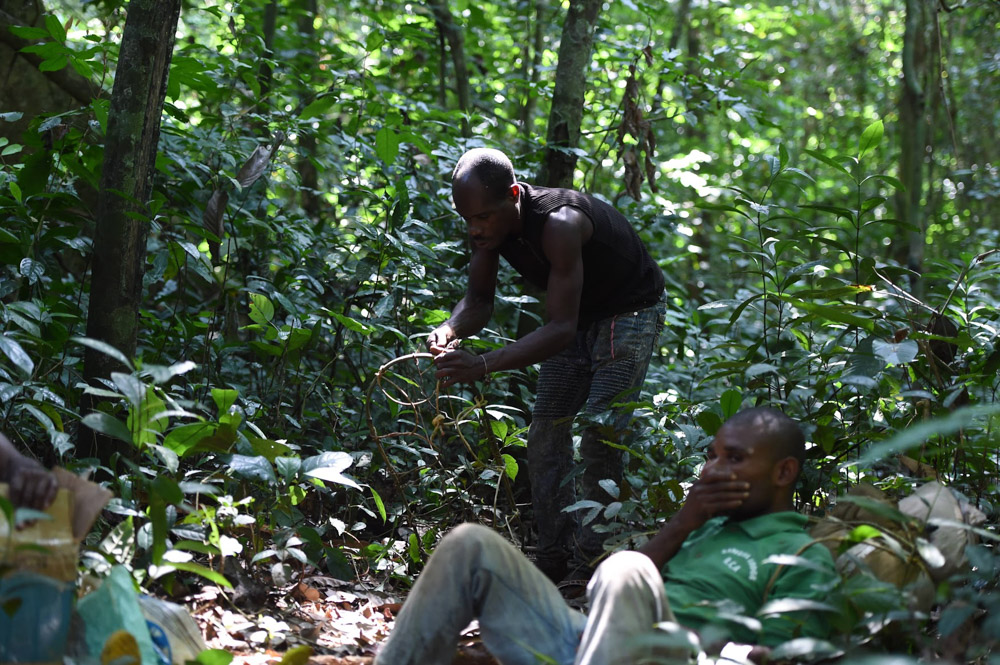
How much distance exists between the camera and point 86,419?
2.45 metres

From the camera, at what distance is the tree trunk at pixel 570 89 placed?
4.91 m

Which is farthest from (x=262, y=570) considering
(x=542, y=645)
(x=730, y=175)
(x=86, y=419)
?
(x=730, y=175)

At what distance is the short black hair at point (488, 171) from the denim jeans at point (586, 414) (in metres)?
0.77

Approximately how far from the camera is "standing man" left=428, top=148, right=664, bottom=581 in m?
3.41

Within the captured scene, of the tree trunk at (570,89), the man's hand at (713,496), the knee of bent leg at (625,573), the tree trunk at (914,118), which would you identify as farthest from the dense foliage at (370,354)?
the tree trunk at (914,118)

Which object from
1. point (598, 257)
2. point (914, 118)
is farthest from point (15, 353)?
point (914, 118)

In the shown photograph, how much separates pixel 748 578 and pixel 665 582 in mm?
243

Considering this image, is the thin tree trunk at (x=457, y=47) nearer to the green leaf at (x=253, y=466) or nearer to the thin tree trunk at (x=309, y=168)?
the thin tree trunk at (x=309, y=168)

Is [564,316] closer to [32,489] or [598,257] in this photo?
[598,257]

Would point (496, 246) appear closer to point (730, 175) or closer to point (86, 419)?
point (86, 419)

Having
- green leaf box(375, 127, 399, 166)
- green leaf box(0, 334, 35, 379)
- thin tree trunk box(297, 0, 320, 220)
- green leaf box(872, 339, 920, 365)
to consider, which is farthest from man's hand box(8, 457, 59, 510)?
thin tree trunk box(297, 0, 320, 220)

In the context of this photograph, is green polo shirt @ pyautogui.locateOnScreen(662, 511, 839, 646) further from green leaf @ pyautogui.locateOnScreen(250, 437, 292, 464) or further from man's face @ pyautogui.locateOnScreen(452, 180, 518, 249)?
man's face @ pyautogui.locateOnScreen(452, 180, 518, 249)

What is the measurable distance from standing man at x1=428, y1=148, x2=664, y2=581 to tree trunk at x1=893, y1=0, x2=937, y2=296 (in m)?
3.80

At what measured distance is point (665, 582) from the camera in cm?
249
